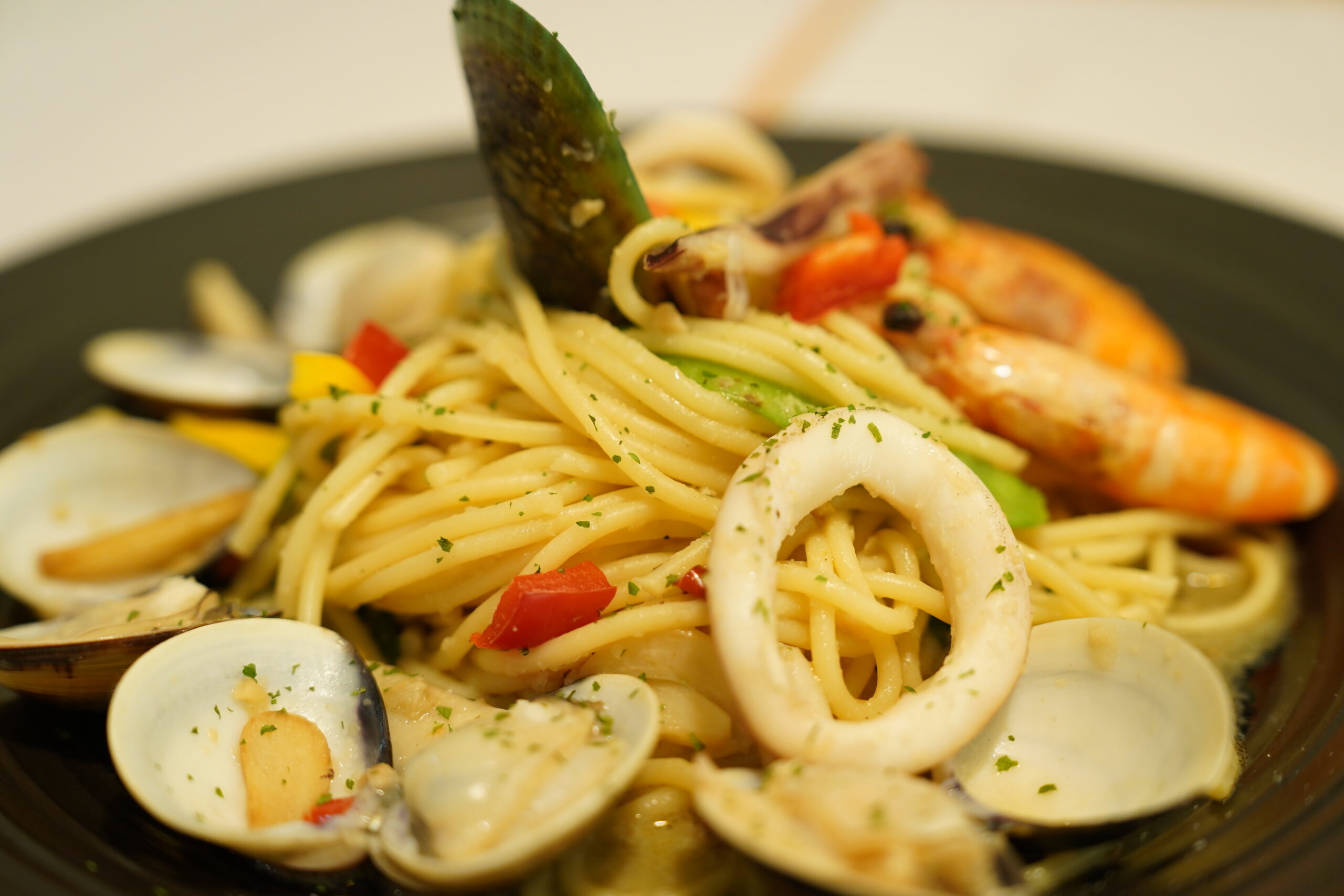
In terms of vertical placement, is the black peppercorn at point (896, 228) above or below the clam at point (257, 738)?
above

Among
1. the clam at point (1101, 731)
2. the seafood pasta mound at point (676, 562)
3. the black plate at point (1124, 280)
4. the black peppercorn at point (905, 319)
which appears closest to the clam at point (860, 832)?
the seafood pasta mound at point (676, 562)

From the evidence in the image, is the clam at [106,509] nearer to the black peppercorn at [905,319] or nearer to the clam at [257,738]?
the clam at [257,738]

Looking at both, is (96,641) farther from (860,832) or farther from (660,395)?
(860,832)

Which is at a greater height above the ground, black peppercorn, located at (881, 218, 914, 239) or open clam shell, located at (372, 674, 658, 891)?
black peppercorn, located at (881, 218, 914, 239)

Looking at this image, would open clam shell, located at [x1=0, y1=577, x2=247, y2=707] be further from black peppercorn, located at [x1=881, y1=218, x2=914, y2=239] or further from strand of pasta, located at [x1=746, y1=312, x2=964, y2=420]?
black peppercorn, located at [x1=881, y1=218, x2=914, y2=239]

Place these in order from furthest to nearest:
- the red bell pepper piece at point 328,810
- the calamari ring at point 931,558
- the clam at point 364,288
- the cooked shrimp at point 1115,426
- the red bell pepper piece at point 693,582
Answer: the clam at point 364,288, the cooked shrimp at point 1115,426, the red bell pepper piece at point 693,582, the red bell pepper piece at point 328,810, the calamari ring at point 931,558

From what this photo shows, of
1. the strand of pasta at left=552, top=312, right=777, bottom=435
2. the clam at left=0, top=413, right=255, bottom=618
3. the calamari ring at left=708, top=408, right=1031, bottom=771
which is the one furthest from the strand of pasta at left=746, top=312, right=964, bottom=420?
the clam at left=0, top=413, right=255, bottom=618
